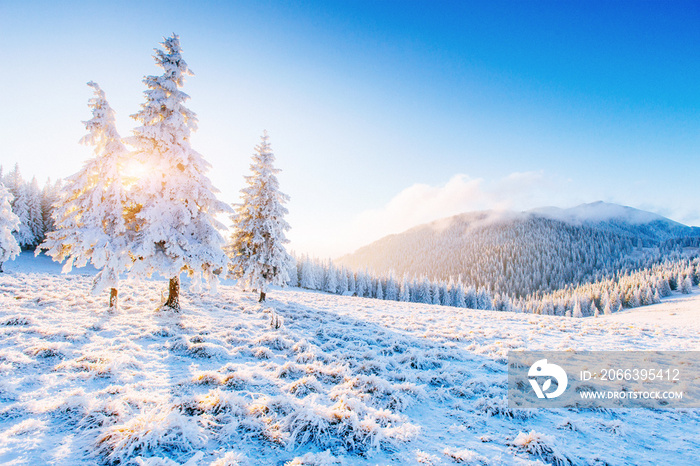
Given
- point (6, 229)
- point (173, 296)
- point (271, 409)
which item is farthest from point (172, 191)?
point (6, 229)

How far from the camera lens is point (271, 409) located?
195 inches

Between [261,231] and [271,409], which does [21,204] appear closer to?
[261,231]

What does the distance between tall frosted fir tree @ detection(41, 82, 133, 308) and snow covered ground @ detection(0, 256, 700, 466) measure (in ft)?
8.98

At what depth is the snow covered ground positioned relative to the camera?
3.84 metres

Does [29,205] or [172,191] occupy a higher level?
[29,205]

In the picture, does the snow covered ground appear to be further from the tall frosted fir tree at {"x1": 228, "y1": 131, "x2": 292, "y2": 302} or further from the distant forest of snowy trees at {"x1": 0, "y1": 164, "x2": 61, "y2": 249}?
the distant forest of snowy trees at {"x1": 0, "y1": 164, "x2": 61, "y2": 249}

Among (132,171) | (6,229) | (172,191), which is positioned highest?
(132,171)

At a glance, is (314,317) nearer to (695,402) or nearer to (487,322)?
(487,322)

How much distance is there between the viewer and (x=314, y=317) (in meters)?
15.9

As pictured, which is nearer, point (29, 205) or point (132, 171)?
point (132, 171)

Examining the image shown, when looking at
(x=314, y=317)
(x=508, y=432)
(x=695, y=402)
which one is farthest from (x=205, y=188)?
(x=695, y=402)

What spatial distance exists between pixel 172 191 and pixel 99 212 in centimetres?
320

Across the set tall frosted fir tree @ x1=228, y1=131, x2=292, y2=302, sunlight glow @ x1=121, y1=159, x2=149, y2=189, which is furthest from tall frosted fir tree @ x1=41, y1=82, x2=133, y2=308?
tall frosted fir tree @ x1=228, y1=131, x2=292, y2=302

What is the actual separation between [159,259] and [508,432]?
14.5 metres
